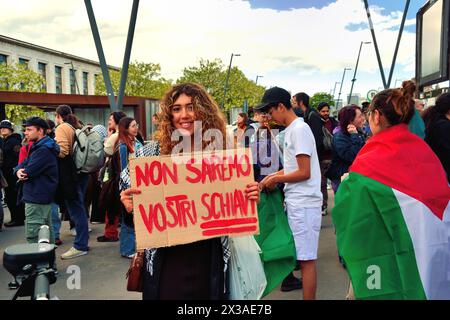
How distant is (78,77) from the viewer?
246 ft

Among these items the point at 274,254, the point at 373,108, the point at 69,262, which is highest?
the point at 373,108

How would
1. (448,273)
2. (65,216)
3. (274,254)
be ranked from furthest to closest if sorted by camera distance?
1. (65,216)
2. (274,254)
3. (448,273)

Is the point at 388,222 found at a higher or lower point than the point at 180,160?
lower

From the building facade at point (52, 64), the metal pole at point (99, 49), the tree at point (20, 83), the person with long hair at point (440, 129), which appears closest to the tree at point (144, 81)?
the building facade at point (52, 64)

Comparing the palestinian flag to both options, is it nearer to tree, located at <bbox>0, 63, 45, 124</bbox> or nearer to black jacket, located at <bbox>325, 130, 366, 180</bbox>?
black jacket, located at <bbox>325, 130, 366, 180</bbox>

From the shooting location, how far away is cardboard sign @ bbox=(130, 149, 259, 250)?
2119mm

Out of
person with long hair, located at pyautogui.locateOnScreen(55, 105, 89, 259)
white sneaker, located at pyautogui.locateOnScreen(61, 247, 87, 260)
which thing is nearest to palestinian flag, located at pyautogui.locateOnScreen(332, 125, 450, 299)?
person with long hair, located at pyautogui.locateOnScreen(55, 105, 89, 259)

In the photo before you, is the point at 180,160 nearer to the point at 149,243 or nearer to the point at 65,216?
the point at 149,243

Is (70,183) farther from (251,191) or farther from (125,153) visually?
(251,191)

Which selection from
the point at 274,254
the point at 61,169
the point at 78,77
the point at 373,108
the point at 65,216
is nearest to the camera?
the point at 373,108

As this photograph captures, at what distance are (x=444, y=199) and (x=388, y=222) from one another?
14.6 inches

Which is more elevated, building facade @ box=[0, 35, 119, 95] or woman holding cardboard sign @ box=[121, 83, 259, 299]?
building facade @ box=[0, 35, 119, 95]

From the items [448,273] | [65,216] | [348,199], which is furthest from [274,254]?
[65,216]

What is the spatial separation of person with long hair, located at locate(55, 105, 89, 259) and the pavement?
0.71 ft
